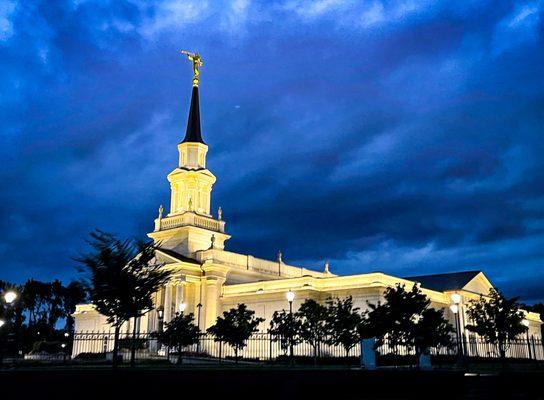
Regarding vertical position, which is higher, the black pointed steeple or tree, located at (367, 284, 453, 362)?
the black pointed steeple

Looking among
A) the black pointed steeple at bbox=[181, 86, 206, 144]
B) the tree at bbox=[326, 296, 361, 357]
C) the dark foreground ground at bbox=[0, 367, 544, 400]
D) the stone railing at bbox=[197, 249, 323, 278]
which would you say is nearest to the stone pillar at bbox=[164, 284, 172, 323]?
the stone railing at bbox=[197, 249, 323, 278]

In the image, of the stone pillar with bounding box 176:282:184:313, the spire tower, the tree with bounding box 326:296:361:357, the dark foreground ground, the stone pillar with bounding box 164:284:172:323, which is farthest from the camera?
the spire tower

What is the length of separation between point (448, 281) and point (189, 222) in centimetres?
3236

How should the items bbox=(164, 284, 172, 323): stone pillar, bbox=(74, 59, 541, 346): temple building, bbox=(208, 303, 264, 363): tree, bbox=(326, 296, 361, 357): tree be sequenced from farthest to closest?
1. bbox=(164, 284, 172, 323): stone pillar
2. bbox=(74, 59, 541, 346): temple building
3. bbox=(208, 303, 264, 363): tree
4. bbox=(326, 296, 361, 357): tree

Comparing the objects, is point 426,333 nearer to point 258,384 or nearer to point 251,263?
point 258,384

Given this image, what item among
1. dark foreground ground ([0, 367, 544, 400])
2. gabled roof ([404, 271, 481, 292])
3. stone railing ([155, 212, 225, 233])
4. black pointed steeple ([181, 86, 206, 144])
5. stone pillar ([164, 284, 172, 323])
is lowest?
dark foreground ground ([0, 367, 544, 400])

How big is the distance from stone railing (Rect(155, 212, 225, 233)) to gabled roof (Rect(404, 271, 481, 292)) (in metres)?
25.5

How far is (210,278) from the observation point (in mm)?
66562

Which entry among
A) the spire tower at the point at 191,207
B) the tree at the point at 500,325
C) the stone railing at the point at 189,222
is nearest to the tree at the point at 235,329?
the tree at the point at 500,325

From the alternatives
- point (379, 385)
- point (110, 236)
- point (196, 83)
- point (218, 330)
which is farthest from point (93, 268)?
point (196, 83)

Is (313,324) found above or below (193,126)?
below

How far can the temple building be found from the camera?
6147 centimetres

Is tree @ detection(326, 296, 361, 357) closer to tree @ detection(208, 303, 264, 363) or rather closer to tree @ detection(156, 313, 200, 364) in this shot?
tree @ detection(208, 303, 264, 363)

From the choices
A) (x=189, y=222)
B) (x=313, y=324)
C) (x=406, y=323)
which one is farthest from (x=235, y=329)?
(x=189, y=222)
